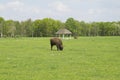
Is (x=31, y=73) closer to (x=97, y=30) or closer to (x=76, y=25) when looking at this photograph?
(x=76, y=25)

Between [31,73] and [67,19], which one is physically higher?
[67,19]

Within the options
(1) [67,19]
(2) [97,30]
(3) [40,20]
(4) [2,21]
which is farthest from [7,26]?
(2) [97,30]

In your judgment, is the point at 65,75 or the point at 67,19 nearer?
Result: the point at 65,75

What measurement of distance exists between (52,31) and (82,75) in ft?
464

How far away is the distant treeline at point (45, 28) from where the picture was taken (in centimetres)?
15525

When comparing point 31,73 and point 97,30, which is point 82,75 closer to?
point 31,73

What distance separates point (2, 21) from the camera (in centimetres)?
16250

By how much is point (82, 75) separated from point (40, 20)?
150419 millimetres

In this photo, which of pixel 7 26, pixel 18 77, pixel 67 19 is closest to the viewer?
pixel 18 77

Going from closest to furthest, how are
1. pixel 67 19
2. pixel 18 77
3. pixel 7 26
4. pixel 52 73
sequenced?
pixel 18 77
pixel 52 73
pixel 7 26
pixel 67 19

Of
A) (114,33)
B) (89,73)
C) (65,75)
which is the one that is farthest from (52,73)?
(114,33)

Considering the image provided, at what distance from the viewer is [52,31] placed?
157 metres

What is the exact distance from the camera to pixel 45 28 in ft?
517

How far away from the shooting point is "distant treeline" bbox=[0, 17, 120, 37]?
15525 centimetres
